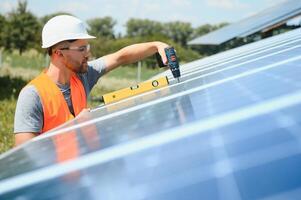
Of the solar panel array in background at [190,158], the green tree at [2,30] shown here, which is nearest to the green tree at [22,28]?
the green tree at [2,30]

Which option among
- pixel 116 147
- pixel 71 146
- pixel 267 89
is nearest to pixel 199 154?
pixel 116 147

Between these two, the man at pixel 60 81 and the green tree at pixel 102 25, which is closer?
the man at pixel 60 81

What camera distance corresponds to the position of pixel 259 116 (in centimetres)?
97

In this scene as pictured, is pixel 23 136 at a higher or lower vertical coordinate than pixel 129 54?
lower

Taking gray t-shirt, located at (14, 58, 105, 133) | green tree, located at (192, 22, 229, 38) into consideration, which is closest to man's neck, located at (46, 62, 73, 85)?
gray t-shirt, located at (14, 58, 105, 133)

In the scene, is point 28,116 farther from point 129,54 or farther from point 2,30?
point 2,30

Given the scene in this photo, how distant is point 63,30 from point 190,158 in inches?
88.7

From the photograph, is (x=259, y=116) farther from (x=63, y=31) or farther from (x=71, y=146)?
(x=63, y=31)

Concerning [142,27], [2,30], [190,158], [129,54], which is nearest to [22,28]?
[2,30]

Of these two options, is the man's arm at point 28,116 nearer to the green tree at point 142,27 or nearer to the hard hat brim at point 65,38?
the hard hat brim at point 65,38

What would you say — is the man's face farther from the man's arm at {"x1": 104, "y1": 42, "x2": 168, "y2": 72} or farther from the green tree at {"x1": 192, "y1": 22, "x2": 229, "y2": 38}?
the green tree at {"x1": 192, "y1": 22, "x2": 229, "y2": 38}

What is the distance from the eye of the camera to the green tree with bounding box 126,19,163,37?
90438 millimetres

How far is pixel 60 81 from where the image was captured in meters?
3.04

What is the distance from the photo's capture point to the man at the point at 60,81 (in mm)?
2684
